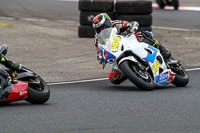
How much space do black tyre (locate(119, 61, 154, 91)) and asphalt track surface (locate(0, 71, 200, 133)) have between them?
0.48 ft

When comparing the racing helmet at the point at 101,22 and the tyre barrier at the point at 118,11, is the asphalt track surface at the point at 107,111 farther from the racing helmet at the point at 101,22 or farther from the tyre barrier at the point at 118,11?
the tyre barrier at the point at 118,11

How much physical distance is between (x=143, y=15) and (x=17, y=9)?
32.6ft

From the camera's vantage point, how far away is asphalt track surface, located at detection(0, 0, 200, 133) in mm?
6809

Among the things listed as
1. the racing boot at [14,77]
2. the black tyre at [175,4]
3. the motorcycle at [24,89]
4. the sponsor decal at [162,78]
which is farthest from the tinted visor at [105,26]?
the black tyre at [175,4]

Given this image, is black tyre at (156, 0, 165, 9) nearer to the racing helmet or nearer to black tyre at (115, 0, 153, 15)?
black tyre at (115, 0, 153, 15)

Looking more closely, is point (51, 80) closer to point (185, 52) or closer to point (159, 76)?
point (159, 76)

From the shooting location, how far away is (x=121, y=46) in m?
9.61

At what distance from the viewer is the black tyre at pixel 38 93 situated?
26.9 feet

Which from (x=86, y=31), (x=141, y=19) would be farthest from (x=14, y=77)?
(x=86, y=31)

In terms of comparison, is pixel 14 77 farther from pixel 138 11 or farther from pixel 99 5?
pixel 99 5

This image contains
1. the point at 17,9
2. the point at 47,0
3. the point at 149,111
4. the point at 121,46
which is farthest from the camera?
the point at 47,0

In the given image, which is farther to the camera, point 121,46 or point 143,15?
point 143,15

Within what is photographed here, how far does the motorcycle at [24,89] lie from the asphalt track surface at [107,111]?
0.13 m

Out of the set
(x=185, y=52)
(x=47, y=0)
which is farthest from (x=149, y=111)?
(x=47, y=0)
